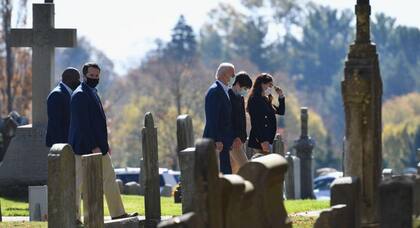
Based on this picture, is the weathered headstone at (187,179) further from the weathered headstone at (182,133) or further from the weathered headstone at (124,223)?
the weathered headstone at (182,133)

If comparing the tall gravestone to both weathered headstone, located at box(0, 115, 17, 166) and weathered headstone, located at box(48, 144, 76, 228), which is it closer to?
weathered headstone, located at box(0, 115, 17, 166)

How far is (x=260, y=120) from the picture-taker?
75.6 feet

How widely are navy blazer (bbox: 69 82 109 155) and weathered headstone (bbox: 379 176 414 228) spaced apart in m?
7.70

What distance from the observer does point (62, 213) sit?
18.0 m

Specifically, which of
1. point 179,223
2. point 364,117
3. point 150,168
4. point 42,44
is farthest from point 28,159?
point 179,223

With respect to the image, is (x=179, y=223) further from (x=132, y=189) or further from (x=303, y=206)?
(x=132, y=189)

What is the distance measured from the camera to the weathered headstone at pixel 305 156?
137 feet

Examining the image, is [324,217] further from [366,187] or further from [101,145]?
[101,145]

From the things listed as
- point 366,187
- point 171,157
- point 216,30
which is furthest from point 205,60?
point 366,187

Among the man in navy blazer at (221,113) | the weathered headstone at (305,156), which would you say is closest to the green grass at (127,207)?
the man in navy blazer at (221,113)

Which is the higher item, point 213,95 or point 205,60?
point 205,60

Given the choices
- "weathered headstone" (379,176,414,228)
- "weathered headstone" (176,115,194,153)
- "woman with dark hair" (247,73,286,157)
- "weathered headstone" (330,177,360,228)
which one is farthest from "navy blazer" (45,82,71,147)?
"weathered headstone" (379,176,414,228)

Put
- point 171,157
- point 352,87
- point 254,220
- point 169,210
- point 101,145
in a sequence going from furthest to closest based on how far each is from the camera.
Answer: point 171,157
point 169,210
point 101,145
point 352,87
point 254,220

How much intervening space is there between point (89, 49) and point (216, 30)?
13.5 m
